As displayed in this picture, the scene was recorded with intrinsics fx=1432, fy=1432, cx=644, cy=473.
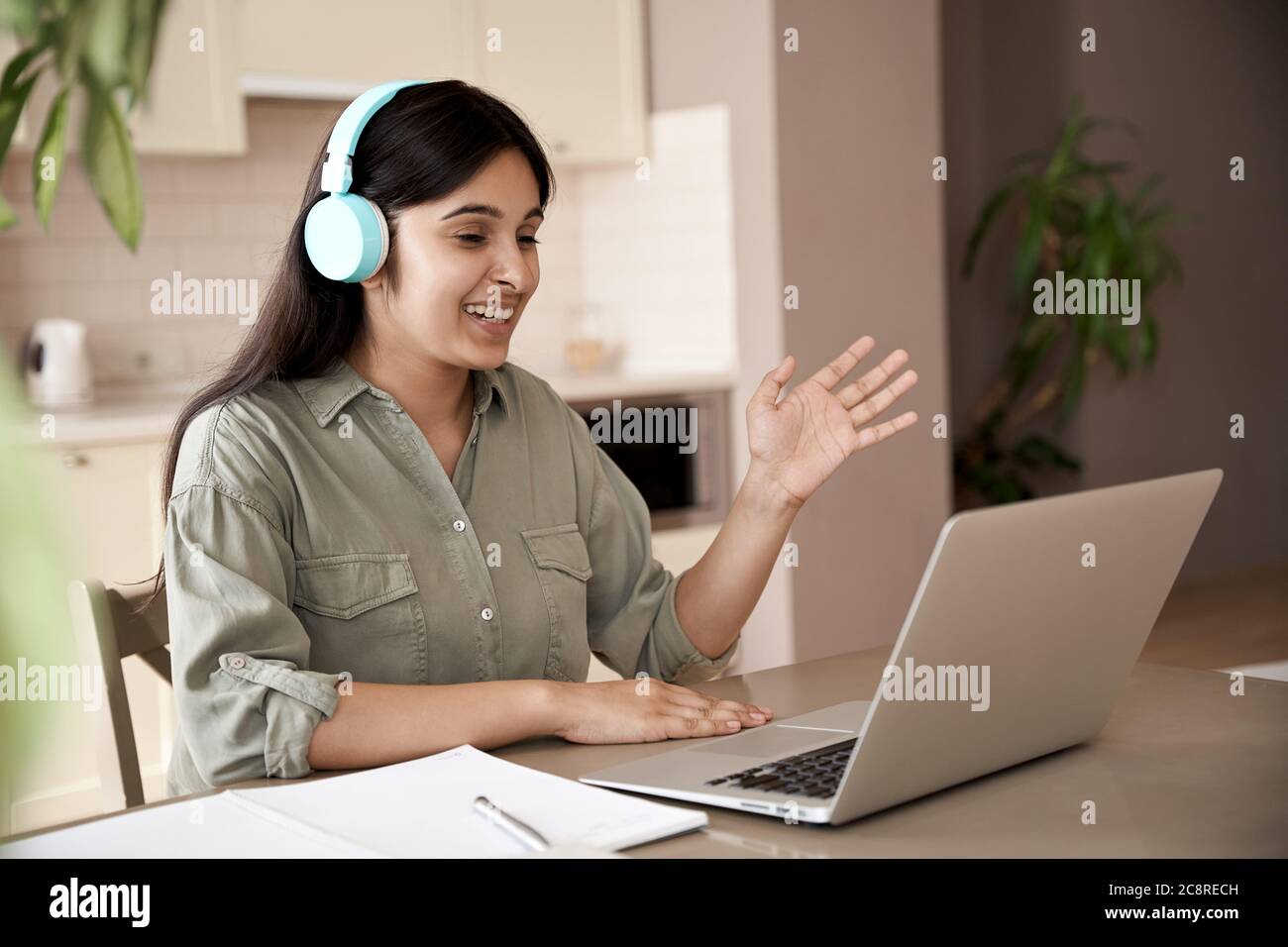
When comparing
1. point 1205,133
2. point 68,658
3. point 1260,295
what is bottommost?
point 68,658

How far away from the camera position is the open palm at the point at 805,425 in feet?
5.55

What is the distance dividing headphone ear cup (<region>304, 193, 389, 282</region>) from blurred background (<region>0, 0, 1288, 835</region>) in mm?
981

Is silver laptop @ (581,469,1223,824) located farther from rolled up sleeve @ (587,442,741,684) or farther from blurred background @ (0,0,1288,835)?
blurred background @ (0,0,1288,835)

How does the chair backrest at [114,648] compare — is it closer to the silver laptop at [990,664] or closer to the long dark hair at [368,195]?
the long dark hair at [368,195]

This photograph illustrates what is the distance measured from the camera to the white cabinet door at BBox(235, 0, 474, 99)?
12.1 feet

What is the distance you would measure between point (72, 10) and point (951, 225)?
3552 millimetres

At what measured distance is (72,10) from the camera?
10.9 feet

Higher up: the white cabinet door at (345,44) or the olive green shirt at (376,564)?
the white cabinet door at (345,44)

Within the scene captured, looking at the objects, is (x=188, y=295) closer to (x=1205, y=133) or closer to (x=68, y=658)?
(x=68, y=658)

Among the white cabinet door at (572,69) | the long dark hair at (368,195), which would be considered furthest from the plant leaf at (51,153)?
the long dark hair at (368,195)

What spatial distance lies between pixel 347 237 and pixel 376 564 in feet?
1.20

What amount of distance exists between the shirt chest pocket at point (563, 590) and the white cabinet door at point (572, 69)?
99.8 inches
